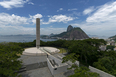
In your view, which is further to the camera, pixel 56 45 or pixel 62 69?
pixel 56 45

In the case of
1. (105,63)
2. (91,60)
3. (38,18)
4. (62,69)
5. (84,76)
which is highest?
(38,18)

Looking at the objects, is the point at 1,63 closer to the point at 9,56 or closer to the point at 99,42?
the point at 9,56

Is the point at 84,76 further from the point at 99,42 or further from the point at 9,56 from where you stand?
the point at 99,42

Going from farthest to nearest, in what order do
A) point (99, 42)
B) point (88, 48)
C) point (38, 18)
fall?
point (38, 18) → point (99, 42) → point (88, 48)

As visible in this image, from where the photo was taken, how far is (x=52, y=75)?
10258mm

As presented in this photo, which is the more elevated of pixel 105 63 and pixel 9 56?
pixel 9 56

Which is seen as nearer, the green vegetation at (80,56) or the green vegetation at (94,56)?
the green vegetation at (80,56)

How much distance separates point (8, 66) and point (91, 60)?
1987 centimetres

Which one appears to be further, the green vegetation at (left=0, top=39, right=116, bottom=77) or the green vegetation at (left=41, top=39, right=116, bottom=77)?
the green vegetation at (left=41, top=39, right=116, bottom=77)

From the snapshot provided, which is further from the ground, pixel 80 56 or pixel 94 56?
pixel 94 56

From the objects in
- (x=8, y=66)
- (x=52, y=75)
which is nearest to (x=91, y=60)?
(x=52, y=75)

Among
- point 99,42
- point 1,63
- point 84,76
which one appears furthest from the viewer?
point 99,42

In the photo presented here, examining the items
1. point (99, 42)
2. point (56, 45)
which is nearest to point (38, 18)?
point (56, 45)

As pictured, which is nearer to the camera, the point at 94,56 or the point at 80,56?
the point at 94,56
